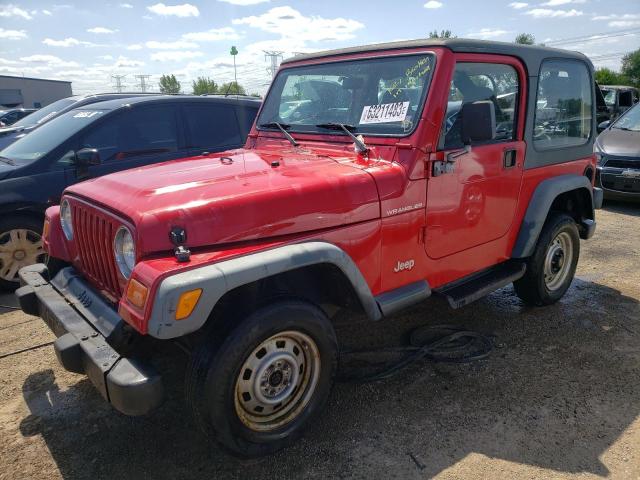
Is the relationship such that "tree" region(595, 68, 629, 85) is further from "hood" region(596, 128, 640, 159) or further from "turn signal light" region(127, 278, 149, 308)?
"turn signal light" region(127, 278, 149, 308)

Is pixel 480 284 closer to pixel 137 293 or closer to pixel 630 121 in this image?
pixel 137 293

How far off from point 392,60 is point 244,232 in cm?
161

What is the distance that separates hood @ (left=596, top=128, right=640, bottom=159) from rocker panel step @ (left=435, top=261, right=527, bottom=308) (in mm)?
5426

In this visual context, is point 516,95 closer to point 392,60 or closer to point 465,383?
point 392,60

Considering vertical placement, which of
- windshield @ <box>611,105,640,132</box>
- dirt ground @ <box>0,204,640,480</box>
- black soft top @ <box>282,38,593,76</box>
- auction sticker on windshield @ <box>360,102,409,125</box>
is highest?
black soft top @ <box>282,38,593,76</box>

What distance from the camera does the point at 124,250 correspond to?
2424 millimetres

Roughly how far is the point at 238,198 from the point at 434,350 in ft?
6.47

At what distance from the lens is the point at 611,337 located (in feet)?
12.7

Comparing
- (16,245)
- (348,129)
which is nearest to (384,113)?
(348,129)

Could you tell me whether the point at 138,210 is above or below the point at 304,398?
above

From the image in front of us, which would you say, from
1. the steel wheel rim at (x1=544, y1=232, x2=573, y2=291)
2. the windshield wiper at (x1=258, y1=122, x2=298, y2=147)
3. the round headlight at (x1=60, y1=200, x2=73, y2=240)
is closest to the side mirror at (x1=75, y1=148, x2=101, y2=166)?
the round headlight at (x1=60, y1=200, x2=73, y2=240)

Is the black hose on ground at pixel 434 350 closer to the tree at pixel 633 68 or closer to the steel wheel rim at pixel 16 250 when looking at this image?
the steel wheel rim at pixel 16 250

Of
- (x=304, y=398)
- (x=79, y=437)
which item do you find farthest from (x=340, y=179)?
(x=79, y=437)

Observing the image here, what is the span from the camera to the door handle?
3.51 metres
